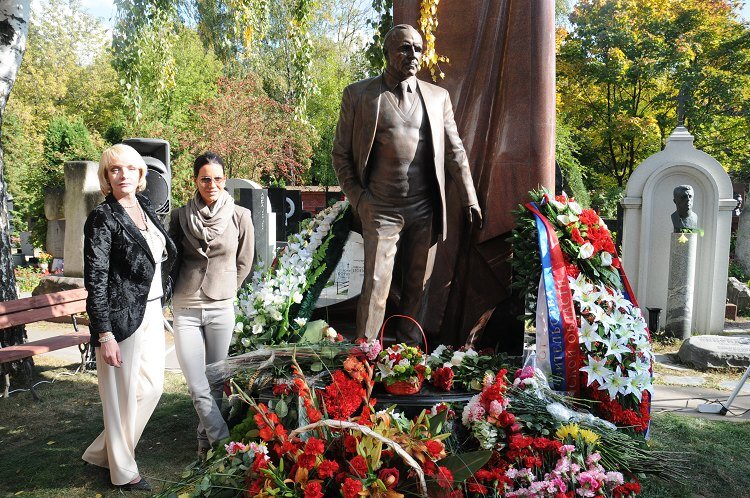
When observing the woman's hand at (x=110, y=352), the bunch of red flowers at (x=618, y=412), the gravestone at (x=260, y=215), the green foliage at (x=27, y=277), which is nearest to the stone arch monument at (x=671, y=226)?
the gravestone at (x=260, y=215)

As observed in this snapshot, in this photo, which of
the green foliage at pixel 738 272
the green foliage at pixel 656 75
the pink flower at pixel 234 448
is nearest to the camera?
the pink flower at pixel 234 448

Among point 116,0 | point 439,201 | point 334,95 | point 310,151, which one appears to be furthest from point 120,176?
point 334,95

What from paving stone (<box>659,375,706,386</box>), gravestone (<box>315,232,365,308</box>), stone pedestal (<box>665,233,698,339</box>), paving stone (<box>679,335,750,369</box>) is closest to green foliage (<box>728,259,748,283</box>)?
stone pedestal (<box>665,233,698,339</box>)

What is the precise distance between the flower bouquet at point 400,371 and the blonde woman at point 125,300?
54.0 inches

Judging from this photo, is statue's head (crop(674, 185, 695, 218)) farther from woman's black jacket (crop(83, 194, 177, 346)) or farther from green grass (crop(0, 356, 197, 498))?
woman's black jacket (crop(83, 194, 177, 346))

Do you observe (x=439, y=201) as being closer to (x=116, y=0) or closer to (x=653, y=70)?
(x=116, y=0)

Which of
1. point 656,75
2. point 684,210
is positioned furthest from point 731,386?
point 656,75

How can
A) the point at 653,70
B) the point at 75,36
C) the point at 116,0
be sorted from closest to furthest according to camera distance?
1. the point at 116,0
2. the point at 653,70
3. the point at 75,36

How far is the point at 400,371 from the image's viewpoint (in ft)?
11.2

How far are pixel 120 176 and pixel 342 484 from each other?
227cm

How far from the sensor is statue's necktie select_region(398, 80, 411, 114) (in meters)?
3.98

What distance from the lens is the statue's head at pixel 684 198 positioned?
8477 mm

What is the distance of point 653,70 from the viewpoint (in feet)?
54.2

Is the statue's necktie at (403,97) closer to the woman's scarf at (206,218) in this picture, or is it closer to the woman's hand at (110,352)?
the woman's scarf at (206,218)
